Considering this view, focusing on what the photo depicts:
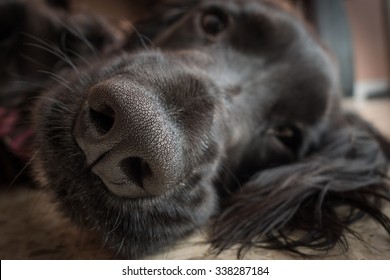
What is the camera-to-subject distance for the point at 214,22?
1.28 meters

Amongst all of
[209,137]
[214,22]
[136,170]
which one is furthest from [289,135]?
[136,170]

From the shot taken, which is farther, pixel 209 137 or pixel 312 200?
pixel 312 200

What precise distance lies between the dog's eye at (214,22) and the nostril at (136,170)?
710 mm

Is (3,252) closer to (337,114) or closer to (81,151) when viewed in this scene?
(81,151)

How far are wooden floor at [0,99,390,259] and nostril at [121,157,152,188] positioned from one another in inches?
8.7

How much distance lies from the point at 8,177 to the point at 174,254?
624 mm

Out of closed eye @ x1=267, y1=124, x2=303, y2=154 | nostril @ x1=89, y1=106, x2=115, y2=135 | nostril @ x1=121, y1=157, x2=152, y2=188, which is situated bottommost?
nostril @ x1=121, y1=157, x2=152, y2=188

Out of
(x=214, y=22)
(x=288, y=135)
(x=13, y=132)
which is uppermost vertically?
(x=214, y=22)

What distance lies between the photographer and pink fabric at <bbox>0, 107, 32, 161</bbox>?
45.7 inches

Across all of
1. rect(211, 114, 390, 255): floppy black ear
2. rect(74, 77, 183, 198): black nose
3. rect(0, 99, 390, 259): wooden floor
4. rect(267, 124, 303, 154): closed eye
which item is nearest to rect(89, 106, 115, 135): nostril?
rect(74, 77, 183, 198): black nose

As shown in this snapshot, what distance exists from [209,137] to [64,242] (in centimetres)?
40

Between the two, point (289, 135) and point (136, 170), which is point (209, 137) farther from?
point (289, 135)

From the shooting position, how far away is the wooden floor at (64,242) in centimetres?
82

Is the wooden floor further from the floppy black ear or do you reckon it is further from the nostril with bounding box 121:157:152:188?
the nostril with bounding box 121:157:152:188
